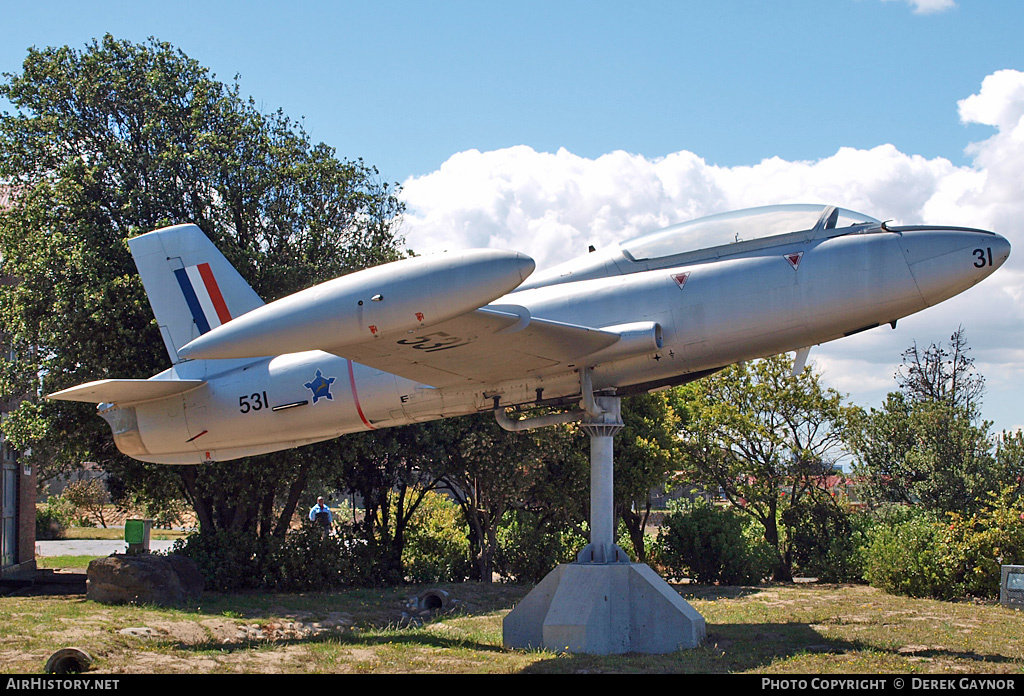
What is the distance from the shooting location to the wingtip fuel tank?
8.43m

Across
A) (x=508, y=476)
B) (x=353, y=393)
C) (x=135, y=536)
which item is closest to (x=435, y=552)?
(x=508, y=476)

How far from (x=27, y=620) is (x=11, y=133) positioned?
445 inches

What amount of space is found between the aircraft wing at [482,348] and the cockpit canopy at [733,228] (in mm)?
1441

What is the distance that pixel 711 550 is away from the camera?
22.4 meters

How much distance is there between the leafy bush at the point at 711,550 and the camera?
22.0 meters

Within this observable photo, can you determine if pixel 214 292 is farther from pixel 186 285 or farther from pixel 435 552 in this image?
pixel 435 552

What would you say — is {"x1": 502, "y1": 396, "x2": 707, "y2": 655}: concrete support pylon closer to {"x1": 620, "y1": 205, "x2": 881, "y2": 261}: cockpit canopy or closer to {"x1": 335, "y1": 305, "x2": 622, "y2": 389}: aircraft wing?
{"x1": 335, "y1": 305, "x2": 622, "y2": 389}: aircraft wing

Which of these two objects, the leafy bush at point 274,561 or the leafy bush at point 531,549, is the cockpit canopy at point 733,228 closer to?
the leafy bush at point 274,561

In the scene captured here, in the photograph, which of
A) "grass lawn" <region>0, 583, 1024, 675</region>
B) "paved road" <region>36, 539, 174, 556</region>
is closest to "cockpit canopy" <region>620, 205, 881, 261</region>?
"grass lawn" <region>0, 583, 1024, 675</region>

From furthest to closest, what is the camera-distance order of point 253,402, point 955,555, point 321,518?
1. point 321,518
2. point 955,555
3. point 253,402

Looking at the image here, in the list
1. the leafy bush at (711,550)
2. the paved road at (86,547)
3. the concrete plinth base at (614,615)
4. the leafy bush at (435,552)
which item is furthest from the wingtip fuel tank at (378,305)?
the paved road at (86,547)

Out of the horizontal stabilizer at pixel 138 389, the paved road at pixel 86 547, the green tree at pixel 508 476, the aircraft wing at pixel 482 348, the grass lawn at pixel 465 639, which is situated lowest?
the paved road at pixel 86 547

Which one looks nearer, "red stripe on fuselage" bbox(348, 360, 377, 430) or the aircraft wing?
the aircraft wing

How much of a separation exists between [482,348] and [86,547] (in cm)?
2802
